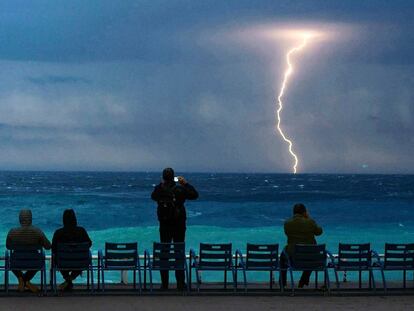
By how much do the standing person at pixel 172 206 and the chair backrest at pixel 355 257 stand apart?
87.7 inches

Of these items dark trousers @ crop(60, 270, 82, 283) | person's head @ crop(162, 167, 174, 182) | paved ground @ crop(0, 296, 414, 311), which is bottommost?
paved ground @ crop(0, 296, 414, 311)

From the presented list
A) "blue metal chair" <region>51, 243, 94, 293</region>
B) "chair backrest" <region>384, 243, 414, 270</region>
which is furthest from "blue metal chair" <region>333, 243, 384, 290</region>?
"blue metal chair" <region>51, 243, 94, 293</region>

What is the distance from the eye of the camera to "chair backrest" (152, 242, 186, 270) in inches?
523

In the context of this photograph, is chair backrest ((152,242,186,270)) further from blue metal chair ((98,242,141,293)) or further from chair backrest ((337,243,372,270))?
chair backrest ((337,243,372,270))

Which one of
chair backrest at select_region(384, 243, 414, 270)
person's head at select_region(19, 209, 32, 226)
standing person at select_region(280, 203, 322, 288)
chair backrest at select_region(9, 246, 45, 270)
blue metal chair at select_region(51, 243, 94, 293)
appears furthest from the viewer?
chair backrest at select_region(384, 243, 414, 270)

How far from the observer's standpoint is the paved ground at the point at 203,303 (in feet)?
38.8

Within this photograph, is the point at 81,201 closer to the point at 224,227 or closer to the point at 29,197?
the point at 29,197

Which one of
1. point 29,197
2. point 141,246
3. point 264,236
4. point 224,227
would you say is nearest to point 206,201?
point 29,197

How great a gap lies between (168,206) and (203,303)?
5.85ft

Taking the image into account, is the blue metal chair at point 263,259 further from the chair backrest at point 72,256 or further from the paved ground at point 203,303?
the chair backrest at point 72,256

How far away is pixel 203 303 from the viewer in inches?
484

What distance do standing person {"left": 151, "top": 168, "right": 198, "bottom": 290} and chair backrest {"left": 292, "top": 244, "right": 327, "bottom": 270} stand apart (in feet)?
5.35

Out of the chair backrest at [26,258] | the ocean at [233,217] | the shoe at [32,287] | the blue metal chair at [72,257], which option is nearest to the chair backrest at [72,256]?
the blue metal chair at [72,257]

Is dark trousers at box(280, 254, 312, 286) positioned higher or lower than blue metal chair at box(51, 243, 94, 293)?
lower
